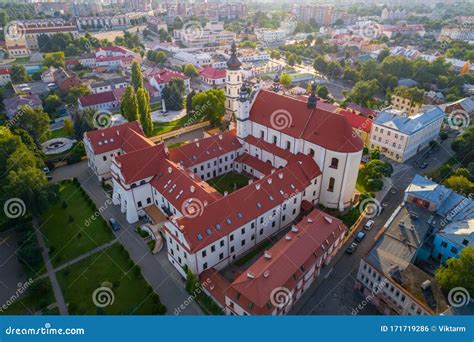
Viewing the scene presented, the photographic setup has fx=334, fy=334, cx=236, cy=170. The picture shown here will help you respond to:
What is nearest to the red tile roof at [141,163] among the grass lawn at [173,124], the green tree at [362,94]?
the grass lawn at [173,124]

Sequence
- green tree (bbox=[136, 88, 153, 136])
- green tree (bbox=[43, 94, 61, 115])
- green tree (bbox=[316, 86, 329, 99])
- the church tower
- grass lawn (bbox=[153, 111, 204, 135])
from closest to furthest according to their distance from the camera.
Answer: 1. the church tower
2. green tree (bbox=[136, 88, 153, 136])
3. grass lawn (bbox=[153, 111, 204, 135])
4. green tree (bbox=[43, 94, 61, 115])
5. green tree (bbox=[316, 86, 329, 99])

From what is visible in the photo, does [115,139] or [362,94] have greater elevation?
[115,139]

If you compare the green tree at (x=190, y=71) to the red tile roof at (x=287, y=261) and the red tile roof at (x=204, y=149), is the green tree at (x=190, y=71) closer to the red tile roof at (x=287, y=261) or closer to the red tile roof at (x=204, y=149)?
the red tile roof at (x=204, y=149)

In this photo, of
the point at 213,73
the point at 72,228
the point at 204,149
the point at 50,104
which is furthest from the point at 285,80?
the point at 72,228

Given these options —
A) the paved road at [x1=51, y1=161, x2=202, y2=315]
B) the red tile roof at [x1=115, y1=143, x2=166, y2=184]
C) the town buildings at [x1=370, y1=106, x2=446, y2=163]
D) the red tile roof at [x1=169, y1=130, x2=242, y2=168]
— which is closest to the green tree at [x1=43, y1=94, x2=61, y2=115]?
the paved road at [x1=51, y1=161, x2=202, y2=315]

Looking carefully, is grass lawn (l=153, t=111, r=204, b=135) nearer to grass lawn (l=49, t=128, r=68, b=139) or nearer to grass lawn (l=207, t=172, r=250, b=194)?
grass lawn (l=49, t=128, r=68, b=139)

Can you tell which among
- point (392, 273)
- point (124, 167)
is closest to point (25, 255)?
point (124, 167)

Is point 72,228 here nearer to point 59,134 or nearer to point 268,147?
point 268,147
